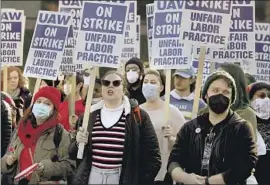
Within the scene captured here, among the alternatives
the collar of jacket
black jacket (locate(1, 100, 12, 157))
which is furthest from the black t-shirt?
black jacket (locate(1, 100, 12, 157))

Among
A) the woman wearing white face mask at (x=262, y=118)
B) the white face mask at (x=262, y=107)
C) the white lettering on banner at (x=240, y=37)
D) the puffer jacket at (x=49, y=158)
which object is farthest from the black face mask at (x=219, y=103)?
the white lettering on banner at (x=240, y=37)

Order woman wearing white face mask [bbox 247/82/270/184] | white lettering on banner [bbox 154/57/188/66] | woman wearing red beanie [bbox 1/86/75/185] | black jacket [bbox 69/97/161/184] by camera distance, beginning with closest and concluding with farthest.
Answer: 1. black jacket [bbox 69/97/161/184]
2. woman wearing red beanie [bbox 1/86/75/185]
3. woman wearing white face mask [bbox 247/82/270/184]
4. white lettering on banner [bbox 154/57/188/66]

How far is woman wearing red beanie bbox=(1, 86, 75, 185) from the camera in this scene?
22.2 feet

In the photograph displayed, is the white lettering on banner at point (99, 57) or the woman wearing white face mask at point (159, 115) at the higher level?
the white lettering on banner at point (99, 57)

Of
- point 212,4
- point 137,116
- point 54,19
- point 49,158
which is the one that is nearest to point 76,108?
point 54,19

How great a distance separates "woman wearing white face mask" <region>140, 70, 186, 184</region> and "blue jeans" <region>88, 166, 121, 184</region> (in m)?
0.94

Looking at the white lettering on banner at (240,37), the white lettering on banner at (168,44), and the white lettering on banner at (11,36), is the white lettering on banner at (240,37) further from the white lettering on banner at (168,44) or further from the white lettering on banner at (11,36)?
the white lettering on banner at (11,36)

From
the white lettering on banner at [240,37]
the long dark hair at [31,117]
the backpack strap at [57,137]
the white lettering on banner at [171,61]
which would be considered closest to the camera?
the backpack strap at [57,137]

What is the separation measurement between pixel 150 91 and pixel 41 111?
1.32m

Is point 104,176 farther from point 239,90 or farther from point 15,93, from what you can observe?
point 15,93

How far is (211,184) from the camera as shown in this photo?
5.71 metres

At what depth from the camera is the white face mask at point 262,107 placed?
8180mm

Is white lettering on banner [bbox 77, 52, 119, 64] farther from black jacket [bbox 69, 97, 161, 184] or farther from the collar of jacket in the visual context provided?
black jacket [bbox 69, 97, 161, 184]

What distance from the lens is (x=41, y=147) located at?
6.86m
